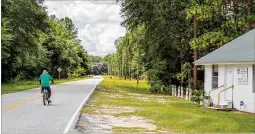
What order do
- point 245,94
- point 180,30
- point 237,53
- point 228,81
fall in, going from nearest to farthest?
point 245,94 → point 237,53 → point 228,81 → point 180,30

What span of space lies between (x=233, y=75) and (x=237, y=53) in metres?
1.16

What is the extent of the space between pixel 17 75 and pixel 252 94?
4466 centimetres

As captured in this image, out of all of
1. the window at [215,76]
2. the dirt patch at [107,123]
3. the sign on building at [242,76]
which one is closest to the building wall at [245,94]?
the sign on building at [242,76]

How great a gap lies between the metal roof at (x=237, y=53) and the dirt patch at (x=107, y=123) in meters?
7.43

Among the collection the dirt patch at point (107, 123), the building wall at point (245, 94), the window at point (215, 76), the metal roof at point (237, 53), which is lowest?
the dirt patch at point (107, 123)

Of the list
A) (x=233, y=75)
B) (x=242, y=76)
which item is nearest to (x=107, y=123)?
(x=242, y=76)

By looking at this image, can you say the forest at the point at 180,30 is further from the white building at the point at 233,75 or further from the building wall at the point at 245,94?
the building wall at the point at 245,94

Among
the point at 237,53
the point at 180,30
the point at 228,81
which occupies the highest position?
the point at 180,30

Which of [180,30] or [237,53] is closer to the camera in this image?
[237,53]

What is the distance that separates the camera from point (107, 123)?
51.2 ft

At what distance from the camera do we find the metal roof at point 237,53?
2244cm

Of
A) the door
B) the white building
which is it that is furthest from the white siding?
the door

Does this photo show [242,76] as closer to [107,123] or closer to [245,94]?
[245,94]

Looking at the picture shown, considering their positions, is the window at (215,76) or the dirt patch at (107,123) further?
the window at (215,76)
